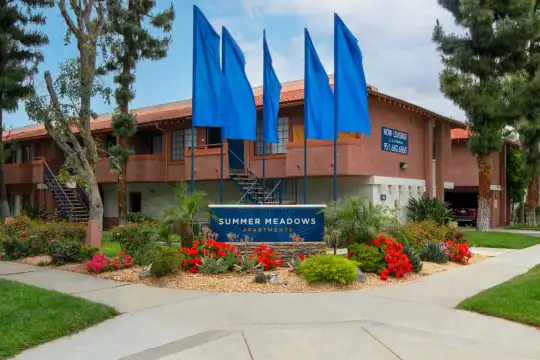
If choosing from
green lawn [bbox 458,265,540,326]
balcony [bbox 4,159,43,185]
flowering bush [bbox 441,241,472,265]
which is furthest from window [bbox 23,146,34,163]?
green lawn [bbox 458,265,540,326]

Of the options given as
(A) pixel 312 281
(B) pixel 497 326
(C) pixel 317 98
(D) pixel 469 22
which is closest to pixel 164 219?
(A) pixel 312 281

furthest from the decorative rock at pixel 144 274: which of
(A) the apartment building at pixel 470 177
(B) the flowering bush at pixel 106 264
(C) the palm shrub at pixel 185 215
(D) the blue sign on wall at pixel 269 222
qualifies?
(A) the apartment building at pixel 470 177

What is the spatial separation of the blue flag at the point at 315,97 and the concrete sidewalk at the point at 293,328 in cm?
572

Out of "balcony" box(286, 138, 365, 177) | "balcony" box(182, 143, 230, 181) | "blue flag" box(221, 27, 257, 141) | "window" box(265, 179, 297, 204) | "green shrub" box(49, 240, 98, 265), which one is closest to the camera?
"green shrub" box(49, 240, 98, 265)

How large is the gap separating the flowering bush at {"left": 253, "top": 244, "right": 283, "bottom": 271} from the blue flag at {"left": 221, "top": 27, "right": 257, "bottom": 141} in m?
3.99

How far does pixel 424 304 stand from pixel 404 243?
155 inches

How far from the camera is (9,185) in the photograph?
37062 mm

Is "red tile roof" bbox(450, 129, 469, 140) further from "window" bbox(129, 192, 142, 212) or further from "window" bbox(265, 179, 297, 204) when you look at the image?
"window" bbox(129, 192, 142, 212)

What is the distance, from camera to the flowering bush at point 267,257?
11.0 m

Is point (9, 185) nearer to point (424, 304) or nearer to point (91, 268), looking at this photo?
point (91, 268)

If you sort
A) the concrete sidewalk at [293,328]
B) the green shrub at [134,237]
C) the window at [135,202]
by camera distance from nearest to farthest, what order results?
1. the concrete sidewalk at [293,328]
2. the green shrub at [134,237]
3. the window at [135,202]

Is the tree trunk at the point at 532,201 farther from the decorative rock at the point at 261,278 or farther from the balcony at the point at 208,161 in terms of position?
the decorative rock at the point at 261,278

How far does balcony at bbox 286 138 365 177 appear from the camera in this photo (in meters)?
19.2

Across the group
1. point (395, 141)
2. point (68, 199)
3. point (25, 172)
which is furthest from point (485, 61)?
point (25, 172)
